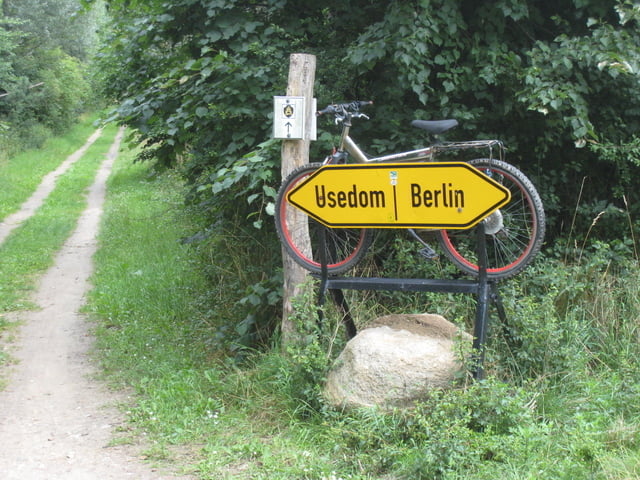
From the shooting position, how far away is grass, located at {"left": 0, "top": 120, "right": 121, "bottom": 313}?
10.1 metres

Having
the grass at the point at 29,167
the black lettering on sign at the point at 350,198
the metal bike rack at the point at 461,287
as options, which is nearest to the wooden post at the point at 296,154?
the metal bike rack at the point at 461,287

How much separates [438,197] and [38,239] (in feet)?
36.0

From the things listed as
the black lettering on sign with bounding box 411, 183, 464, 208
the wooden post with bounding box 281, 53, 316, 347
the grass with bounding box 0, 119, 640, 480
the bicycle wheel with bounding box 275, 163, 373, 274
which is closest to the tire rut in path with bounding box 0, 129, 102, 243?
the grass with bounding box 0, 119, 640, 480

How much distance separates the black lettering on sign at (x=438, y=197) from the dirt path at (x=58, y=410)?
7.80 ft

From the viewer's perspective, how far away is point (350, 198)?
5.02m

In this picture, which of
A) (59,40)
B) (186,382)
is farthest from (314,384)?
(59,40)

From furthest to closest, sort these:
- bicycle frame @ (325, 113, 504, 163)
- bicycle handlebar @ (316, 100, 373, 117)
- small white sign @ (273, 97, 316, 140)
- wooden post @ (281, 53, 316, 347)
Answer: wooden post @ (281, 53, 316, 347), small white sign @ (273, 97, 316, 140), bicycle handlebar @ (316, 100, 373, 117), bicycle frame @ (325, 113, 504, 163)

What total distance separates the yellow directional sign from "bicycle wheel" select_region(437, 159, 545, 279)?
34 cm

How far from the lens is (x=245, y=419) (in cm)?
527

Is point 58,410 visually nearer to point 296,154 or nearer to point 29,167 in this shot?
point 296,154

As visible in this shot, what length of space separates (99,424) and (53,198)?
15716 millimetres

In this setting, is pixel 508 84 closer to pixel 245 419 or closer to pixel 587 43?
pixel 587 43

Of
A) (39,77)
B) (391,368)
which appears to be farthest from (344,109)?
(39,77)

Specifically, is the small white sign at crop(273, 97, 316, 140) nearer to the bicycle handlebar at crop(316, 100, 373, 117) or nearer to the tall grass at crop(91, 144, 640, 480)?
the bicycle handlebar at crop(316, 100, 373, 117)
